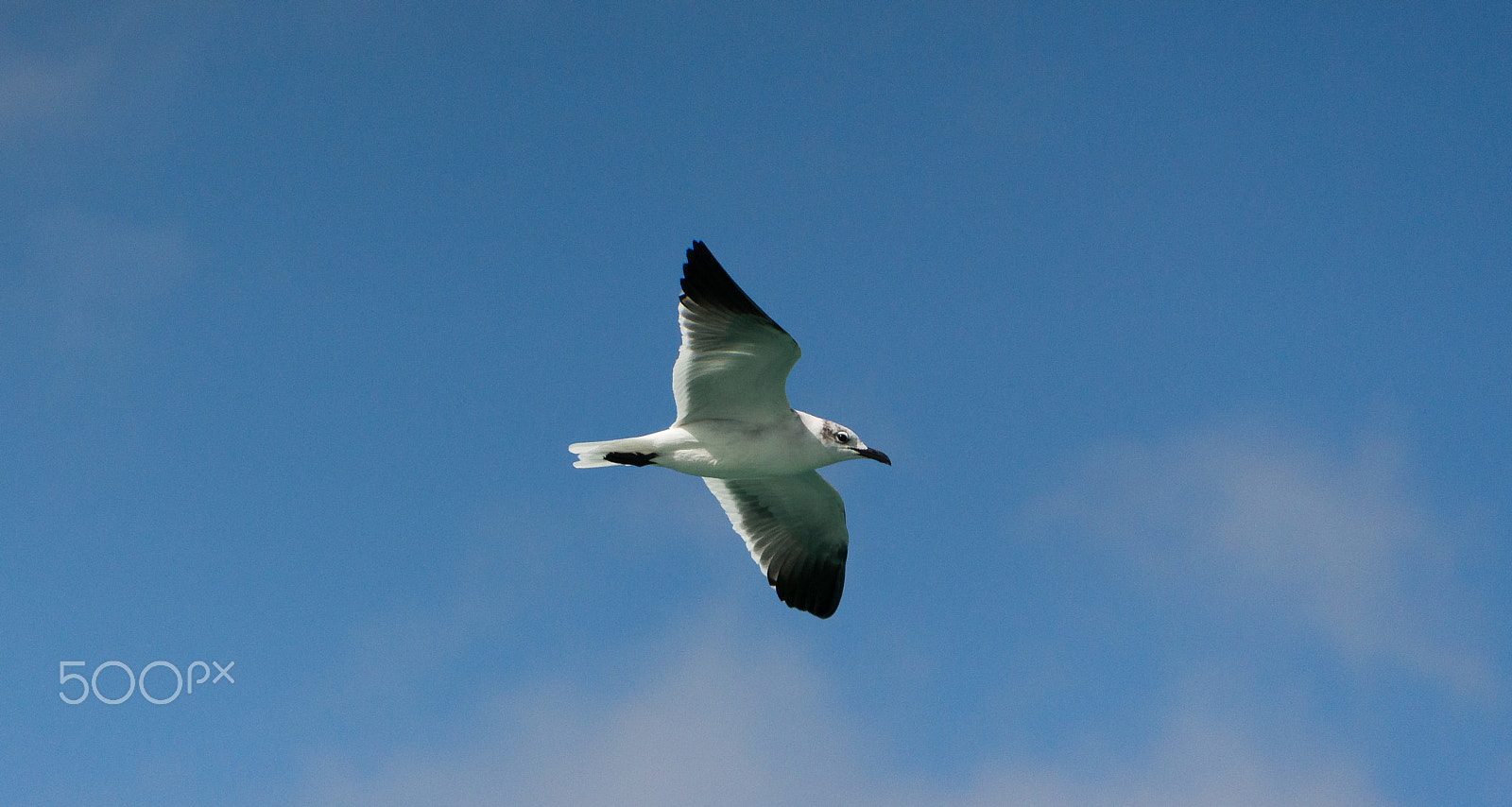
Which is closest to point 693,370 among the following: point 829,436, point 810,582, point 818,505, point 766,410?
point 766,410

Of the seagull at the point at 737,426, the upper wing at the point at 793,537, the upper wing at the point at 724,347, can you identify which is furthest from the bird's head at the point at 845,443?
the upper wing at the point at 793,537

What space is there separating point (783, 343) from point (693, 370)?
1.02 metres

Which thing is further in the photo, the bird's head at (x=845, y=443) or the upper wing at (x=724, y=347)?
the bird's head at (x=845, y=443)

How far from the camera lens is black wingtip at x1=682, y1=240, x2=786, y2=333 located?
11.3 metres

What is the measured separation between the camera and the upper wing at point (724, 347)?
37.4 feet

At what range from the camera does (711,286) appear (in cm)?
1145

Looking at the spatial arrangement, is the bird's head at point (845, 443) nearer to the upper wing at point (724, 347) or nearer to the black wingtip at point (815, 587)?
the upper wing at point (724, 347)

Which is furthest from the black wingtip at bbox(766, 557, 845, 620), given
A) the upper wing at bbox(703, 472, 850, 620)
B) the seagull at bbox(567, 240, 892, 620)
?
the seagull at bbox(567, 240, 892, 620)

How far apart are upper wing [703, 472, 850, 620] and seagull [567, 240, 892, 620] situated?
0.02 meters

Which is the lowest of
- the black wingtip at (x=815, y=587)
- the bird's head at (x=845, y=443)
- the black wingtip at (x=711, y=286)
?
the black wingtip at (x=815, y=587)

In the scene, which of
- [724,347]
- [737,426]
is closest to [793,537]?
[737,426]

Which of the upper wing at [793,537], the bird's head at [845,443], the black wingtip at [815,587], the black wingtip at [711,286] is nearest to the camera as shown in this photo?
the black wingtip at [711,286]

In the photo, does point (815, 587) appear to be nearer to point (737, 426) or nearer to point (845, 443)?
point (845, 443)

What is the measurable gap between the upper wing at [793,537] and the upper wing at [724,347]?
7.40 feet
